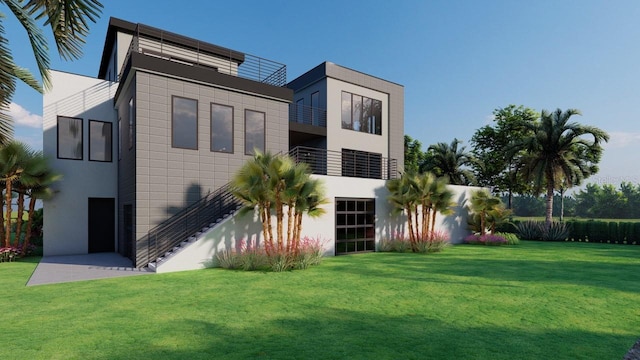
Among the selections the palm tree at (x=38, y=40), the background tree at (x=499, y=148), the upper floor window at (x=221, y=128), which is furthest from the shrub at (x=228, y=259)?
the background tree at (x=499, y=148)

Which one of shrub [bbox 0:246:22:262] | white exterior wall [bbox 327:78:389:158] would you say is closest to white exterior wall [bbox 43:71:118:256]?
shrub [bbox 0:246:22:262]

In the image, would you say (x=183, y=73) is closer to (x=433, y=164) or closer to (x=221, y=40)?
Answer: (x=221, y=40)

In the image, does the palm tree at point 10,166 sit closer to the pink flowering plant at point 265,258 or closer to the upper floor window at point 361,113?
the pink flowering plant at point 265,258

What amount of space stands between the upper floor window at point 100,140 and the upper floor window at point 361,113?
40.9 ft

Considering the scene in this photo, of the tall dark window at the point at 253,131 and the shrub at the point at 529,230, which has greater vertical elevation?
the tall dark window at the point at 253,131

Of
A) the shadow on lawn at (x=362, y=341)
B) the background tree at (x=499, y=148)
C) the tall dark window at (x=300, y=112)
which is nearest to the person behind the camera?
the shadow on lawn at (x=362, y=341)

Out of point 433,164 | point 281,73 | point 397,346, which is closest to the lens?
point 397,346

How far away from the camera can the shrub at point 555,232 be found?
23844 millimetres

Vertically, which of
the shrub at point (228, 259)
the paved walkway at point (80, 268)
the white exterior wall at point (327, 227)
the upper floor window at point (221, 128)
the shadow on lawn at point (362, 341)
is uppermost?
the upper floor window at point (221, 128)

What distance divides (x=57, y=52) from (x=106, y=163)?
9970 mm

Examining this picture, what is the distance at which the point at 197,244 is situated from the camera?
11.6 meters

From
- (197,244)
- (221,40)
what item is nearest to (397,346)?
(197,244)

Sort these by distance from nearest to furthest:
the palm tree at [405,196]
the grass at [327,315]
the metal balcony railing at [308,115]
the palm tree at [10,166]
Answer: the grass at [327,315] → the palm tree at [10,166] → the palm tree at [405,196] → the metal balcony railing at [308,115]

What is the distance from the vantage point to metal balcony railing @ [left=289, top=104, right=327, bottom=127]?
20.4m
